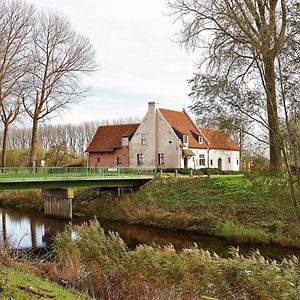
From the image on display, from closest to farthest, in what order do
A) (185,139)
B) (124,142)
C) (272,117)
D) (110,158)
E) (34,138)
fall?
(272,117) < (34,138) < (185,139) < (124,142) < (110,158)

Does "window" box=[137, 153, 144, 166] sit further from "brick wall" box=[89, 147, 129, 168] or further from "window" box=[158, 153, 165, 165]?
"window" box=[158, 153, 165, 165]

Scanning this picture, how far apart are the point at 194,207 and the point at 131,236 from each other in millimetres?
5146

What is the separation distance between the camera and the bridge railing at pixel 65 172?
2316cm

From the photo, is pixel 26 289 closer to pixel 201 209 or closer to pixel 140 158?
pixel 201 209

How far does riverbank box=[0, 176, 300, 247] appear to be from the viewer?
1958 centimetres

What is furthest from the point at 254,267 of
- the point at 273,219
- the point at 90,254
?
the point at 273,219

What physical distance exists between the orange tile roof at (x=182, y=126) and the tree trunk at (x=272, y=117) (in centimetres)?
2910

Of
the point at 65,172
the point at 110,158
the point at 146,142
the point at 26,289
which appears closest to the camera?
the point at 26,289

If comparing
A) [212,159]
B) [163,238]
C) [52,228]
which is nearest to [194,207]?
[163,238]

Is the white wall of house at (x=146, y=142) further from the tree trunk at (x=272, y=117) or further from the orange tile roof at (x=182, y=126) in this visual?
the tree trunk at (x=272, y=117)

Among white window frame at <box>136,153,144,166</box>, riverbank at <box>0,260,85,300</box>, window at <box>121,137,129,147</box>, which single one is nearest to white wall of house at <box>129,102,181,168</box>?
white window frame at <box>136,153,144,166</box>

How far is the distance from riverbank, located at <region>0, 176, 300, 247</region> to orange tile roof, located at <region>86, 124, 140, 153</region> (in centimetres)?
847

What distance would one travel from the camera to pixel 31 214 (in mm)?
29766

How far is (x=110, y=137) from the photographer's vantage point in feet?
136
